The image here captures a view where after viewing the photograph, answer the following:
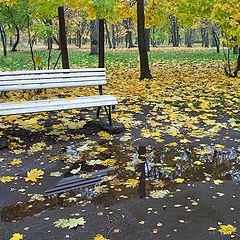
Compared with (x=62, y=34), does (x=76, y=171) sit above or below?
below

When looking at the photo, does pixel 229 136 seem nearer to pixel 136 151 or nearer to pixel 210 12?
pixel 136 151

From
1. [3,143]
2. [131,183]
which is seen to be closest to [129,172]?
[131,183]

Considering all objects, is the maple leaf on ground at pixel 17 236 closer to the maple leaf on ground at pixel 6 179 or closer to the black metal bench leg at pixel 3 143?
the maple leaf on ground at pixel 6 179

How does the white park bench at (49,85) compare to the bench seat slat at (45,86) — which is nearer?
the white park bench at (49,85)

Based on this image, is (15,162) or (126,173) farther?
(15,162)

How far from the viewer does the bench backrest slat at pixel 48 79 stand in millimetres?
5688

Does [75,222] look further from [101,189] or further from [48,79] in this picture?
[48,79]

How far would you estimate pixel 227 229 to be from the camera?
3076 millimetres

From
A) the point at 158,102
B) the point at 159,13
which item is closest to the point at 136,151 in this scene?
the point at 158,102

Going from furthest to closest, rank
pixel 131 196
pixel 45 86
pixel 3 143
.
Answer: pixel 45 86
pixel 3 143
pixel 131 196

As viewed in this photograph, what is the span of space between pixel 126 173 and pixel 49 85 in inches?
92.8

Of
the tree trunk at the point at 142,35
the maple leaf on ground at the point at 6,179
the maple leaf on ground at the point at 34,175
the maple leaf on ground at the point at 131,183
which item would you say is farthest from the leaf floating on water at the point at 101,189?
the tree trunk at the point at 142,35

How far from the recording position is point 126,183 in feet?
13.2

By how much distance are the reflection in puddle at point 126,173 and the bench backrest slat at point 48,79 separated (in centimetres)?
129
